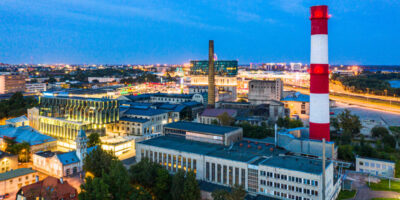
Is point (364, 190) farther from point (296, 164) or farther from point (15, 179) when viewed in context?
point (15, 179)

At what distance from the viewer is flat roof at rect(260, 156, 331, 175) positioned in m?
31.1

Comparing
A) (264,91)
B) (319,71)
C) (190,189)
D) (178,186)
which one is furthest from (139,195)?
(264,91)

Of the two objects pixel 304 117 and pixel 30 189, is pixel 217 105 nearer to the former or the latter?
pixel 304 117

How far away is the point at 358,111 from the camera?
88.9 meters

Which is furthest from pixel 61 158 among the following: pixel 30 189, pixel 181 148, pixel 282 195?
pixel 282 195

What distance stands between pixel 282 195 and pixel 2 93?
136074 mm

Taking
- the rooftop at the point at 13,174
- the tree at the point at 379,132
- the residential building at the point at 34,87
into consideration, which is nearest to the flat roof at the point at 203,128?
the rooftop at the point at 13,174

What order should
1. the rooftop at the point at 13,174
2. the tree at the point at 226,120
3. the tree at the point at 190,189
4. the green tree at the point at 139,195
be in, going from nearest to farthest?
1. the green tree at the point at 139,195
2. the tree at the point at 190,189
3. the rooftop at the point at 13,174
4. the tree at the point at 226,120

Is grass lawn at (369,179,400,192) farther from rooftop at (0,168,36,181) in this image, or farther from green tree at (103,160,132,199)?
rooftop at (0,168,36,181)

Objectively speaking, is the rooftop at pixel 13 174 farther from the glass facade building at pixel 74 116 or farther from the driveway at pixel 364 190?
the driveway at pixel 364 190

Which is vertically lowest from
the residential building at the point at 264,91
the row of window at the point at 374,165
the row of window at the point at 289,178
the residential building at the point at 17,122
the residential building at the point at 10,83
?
the row of window at the point at 374,165

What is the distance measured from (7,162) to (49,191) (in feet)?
55.4

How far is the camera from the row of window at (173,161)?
3747 centimetres

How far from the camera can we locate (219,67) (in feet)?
443
